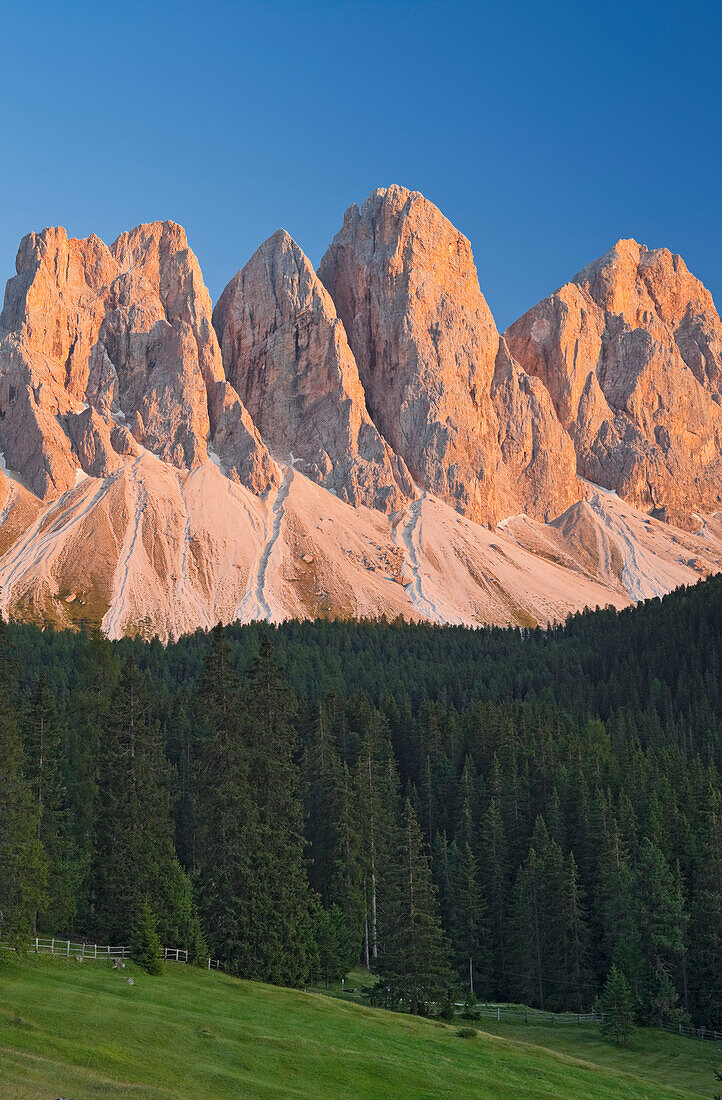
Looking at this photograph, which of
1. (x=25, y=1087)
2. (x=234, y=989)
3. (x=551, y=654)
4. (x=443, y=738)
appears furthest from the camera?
(x=551, y=654)

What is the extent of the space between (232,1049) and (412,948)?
2484 centimetres

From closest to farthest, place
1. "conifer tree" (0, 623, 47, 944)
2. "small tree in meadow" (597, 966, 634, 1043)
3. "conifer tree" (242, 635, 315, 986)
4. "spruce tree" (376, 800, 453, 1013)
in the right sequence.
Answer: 1. "conifer tree" (0, 623, 47, 944)
2. "conifer tree" (242, 635, 315, 986)
3. "spruce tree" (376, 800, 453, 1013)
4. "small tree in meadow" (597, 966, 634, 1043)

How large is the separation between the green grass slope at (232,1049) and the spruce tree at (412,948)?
7357 mm

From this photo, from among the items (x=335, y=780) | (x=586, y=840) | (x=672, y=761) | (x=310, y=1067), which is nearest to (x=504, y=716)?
(x=672, y=761)

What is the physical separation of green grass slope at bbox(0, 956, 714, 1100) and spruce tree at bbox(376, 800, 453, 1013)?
7357 millimetres

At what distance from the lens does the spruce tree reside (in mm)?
57281

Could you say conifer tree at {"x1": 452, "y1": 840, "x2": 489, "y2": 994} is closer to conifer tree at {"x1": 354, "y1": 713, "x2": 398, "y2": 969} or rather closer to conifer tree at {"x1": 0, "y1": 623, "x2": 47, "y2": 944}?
conifer tree at {"x1": 354, "y1": 713, "x2": 398, "y2": 969}

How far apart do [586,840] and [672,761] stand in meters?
22.1

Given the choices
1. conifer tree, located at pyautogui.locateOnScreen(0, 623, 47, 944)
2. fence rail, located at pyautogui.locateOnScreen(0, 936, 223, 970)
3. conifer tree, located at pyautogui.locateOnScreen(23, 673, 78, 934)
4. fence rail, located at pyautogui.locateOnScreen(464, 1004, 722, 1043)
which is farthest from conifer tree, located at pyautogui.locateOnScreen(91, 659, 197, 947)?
fence rail, located at pyautogui.locateOnScreen(464, 1004, 722, 1043)

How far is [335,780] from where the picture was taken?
8281 cm

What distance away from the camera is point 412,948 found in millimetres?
57469

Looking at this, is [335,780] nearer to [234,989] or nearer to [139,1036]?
[234,989]

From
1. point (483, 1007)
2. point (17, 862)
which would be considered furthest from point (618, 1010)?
point (17, 862)

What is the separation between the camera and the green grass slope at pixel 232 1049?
98.3 feet
